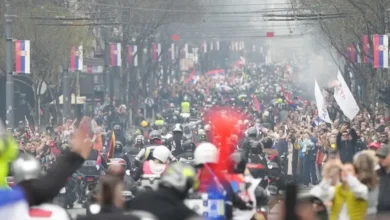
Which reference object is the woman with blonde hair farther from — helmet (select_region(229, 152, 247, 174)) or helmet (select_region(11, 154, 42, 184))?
helmet (select_region(11, 154, 42, 184))

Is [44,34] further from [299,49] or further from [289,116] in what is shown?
[299,49]

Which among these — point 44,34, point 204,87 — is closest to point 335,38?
point 44,34

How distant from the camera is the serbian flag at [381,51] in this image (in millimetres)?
43000

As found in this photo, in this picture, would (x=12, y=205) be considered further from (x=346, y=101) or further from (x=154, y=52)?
(x=154, y=52)

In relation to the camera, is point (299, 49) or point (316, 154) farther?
point (299, 49)

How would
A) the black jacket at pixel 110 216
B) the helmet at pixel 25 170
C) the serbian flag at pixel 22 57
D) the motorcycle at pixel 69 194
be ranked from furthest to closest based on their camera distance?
the serbian flag at pixel 22 57 < the motorcycle at pixel 69 194 < the helmet at pixel 25 170 < the black jacket at pixel 110 216

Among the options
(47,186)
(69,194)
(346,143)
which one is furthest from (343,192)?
(346,143)

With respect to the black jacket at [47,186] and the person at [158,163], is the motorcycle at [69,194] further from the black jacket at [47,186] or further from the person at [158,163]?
the black jacket at [47,186]

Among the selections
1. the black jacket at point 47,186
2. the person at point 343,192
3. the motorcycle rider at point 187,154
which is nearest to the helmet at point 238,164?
the person at point 343,192

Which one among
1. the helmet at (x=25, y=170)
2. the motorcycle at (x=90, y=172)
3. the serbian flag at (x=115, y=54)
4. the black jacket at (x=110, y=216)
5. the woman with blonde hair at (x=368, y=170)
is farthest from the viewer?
the serbian flag at (x=115, y=54)

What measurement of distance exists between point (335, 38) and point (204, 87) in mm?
33605

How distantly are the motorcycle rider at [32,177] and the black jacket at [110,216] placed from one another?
14 cm

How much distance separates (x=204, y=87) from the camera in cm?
9544

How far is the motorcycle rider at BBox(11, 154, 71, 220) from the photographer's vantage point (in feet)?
29.6
